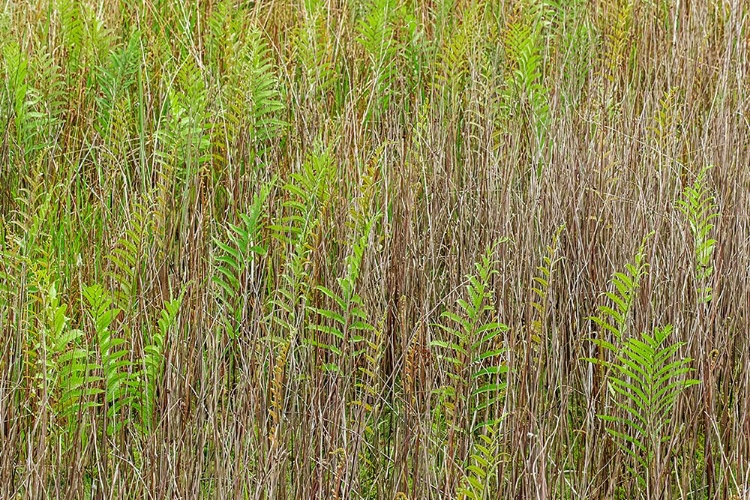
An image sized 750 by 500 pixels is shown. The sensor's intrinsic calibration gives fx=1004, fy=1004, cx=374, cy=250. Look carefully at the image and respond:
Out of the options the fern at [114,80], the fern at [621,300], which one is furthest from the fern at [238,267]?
the fern at [114,80]

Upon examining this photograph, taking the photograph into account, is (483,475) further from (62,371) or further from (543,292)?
(62,371)

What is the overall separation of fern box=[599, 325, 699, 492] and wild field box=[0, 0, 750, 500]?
0.5 inches

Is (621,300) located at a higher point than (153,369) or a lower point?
higher

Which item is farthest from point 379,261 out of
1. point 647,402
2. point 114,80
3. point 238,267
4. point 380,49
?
point 114,80

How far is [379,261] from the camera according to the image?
2412 mm

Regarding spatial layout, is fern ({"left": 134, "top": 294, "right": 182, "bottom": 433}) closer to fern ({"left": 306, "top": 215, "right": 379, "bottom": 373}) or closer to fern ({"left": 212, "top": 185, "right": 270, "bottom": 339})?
fern ({"left": 212, "top": 185, "right": 270, "bottom": 339})

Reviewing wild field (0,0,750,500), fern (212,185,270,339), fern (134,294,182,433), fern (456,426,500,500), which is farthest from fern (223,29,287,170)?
fern (456,426,500,500)

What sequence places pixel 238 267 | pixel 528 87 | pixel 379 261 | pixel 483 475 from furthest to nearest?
1. pixel 528 87
2. pixel 379 261
3. pixel 238 267
4. pixel 483 475

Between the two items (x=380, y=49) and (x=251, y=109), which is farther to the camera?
(x=380, y=49)

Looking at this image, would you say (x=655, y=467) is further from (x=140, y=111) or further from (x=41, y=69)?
(x=41, y=69)

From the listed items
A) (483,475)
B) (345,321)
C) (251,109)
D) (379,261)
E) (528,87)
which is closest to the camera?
(483,475)

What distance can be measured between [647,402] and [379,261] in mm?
725

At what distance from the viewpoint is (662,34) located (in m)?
3.60

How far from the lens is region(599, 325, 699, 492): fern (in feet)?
6.20
